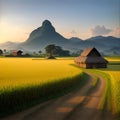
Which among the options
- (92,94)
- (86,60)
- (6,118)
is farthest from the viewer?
(86,60)

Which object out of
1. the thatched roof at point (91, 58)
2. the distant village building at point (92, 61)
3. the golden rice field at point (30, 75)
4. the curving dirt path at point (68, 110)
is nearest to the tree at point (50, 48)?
the thatched roof at point (91, 58)

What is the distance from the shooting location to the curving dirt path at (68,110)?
17219mm

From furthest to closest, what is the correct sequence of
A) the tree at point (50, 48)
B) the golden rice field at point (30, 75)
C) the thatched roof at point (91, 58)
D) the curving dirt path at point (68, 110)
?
the tree at point (50, 48)
the thatched roof at point (91, 58)
the golden rice field at point (30, 75)
the curving dirt path at point (68, 110)

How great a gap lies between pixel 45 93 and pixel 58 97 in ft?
4.28

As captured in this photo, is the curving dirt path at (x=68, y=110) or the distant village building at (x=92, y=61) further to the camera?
the distant village building at (x=92, y=61)

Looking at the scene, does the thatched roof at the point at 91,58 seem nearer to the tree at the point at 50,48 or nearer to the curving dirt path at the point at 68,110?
the curving dirt path at the point at 68,110

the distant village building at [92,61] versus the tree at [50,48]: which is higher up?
the tree at [50,48]

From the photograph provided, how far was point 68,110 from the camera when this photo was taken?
1905 cm

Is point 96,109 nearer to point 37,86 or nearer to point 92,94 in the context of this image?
point 37,86

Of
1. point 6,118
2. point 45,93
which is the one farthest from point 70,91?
point 6,118

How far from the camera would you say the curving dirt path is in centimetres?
1722

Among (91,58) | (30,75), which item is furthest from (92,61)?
(30,75)

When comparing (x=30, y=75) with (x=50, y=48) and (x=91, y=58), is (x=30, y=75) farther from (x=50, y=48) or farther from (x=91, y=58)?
(x=50, y=48)

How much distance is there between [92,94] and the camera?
86.4 feet
